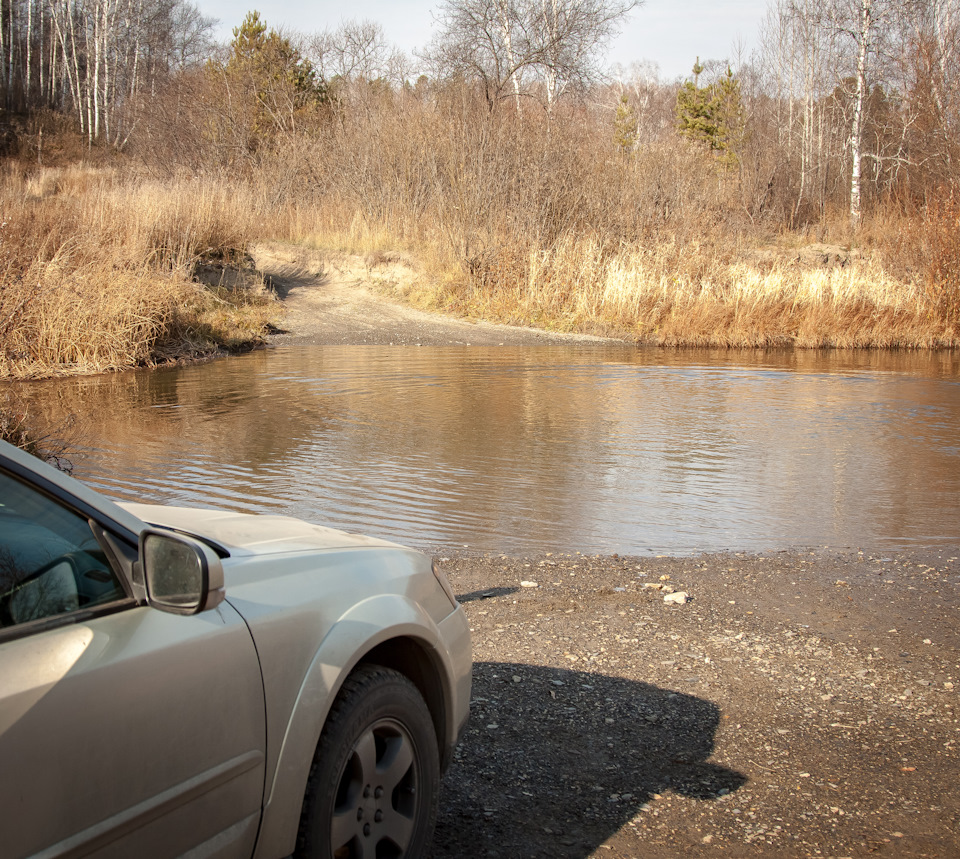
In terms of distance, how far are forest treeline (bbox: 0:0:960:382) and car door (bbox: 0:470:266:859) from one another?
15.4 metres

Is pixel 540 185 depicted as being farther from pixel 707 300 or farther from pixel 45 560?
pixel 45 560

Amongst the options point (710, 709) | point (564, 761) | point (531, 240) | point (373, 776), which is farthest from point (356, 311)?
point (373, 776)

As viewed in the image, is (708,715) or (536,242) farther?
(536,242)

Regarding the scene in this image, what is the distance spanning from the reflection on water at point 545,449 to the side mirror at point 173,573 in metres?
4.84

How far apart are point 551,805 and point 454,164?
1082 inches

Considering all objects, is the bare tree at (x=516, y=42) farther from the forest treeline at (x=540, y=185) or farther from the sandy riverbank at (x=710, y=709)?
the sandy riverbank at (x=710, y=709)

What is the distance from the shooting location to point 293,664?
235 cm

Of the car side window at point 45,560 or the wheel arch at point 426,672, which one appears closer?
the car side window at point 45,560

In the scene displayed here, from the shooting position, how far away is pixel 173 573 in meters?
2.06

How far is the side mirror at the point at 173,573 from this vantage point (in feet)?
6.68

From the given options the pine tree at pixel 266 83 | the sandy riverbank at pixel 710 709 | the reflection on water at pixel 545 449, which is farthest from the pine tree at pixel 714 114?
the sandy riverbank at pixel 710 709

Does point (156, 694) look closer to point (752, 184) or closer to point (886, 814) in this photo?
point (886, 814)

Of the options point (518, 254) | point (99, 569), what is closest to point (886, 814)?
point (99, 569)

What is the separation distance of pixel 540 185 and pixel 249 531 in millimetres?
26037
